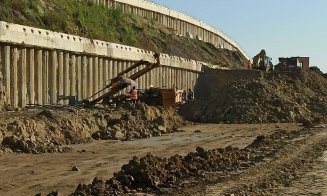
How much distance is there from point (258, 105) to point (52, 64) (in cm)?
1206

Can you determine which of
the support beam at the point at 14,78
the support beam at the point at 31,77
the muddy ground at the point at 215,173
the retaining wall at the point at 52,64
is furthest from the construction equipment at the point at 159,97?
the muddy ground at the point at 215,173

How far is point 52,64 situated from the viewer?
24.3 meters

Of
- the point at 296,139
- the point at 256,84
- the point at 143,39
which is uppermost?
the point at 143,39

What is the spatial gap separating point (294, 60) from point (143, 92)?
25.8 metres

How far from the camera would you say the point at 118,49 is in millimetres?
30844

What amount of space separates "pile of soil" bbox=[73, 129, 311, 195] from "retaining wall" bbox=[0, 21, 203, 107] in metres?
9.96

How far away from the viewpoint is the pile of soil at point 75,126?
15828 millimetres

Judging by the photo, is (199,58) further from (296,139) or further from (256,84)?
(296,139)

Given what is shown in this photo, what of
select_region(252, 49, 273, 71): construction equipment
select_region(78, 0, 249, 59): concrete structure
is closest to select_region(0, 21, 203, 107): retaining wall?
select_region(78, 0, 249, 59): concrete structure

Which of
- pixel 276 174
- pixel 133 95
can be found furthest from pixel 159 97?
pixel 276 174

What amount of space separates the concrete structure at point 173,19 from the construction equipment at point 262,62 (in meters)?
9.03

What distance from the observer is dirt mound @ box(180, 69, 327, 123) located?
30672 mm

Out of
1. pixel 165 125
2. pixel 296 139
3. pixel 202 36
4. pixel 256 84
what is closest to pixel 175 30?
pixel 202 36

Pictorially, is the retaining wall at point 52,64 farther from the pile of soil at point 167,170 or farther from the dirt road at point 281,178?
the dirt road at point 281,178
